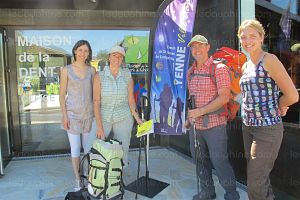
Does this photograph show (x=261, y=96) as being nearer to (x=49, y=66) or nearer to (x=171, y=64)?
(x=171, y=64)

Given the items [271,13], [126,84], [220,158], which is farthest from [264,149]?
[271,13]

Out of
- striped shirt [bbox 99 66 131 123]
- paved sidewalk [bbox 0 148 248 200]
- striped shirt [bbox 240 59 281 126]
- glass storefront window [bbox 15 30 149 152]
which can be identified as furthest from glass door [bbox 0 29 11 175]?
striped shirt [bbox 240 59 281 126]

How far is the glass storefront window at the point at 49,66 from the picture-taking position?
17.1 feet

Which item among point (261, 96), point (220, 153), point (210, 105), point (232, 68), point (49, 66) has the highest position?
point (49, 66)

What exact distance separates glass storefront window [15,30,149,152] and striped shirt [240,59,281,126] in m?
3.26

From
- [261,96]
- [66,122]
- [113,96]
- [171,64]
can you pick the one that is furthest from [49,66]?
[261,96]

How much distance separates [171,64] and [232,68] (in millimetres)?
694

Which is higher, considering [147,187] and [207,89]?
[207,89]

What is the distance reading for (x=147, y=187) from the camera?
372 cm

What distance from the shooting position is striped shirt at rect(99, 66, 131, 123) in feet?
11.0

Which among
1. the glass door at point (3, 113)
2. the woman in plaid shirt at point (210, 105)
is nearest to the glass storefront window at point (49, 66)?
the glass door at point (3, 113)

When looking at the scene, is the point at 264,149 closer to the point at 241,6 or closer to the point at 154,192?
the point at 154,192

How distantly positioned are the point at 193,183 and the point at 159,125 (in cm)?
95

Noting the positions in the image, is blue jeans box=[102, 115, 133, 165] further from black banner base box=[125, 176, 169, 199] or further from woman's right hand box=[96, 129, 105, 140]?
black banner base box=[125, 176, 169, 199]
